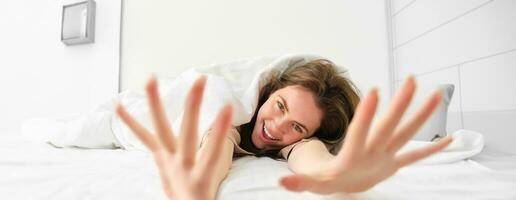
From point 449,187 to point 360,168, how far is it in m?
0.26

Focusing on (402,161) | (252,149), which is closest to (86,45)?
(252,149)

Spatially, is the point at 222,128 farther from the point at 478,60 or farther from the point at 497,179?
the point at 478,60

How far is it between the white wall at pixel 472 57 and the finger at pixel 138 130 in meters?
0.96

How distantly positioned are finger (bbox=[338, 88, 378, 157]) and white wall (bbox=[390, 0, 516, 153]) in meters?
0.84

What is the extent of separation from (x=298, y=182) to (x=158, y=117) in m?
0.12

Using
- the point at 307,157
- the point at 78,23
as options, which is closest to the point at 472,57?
the point at 307,157

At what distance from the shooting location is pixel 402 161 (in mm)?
248

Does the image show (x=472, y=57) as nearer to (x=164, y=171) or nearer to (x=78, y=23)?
(x=164, y=171)

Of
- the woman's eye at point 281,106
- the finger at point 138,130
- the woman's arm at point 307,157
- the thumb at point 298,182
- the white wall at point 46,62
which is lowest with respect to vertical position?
the woman's arm at point 307,157

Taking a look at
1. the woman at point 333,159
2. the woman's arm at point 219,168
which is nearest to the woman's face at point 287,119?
the woman's arm at point 219,168

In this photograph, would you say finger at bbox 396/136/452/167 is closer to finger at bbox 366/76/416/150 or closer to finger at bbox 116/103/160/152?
finger at bbox 366/76/416/150

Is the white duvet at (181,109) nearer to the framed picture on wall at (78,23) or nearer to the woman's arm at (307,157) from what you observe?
the woman's arm at (307,157)

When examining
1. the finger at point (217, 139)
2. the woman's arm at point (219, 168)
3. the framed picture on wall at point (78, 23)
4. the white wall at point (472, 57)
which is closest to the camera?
the finger at point (217, 139)

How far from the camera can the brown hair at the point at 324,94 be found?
Result: 2.78 feet
